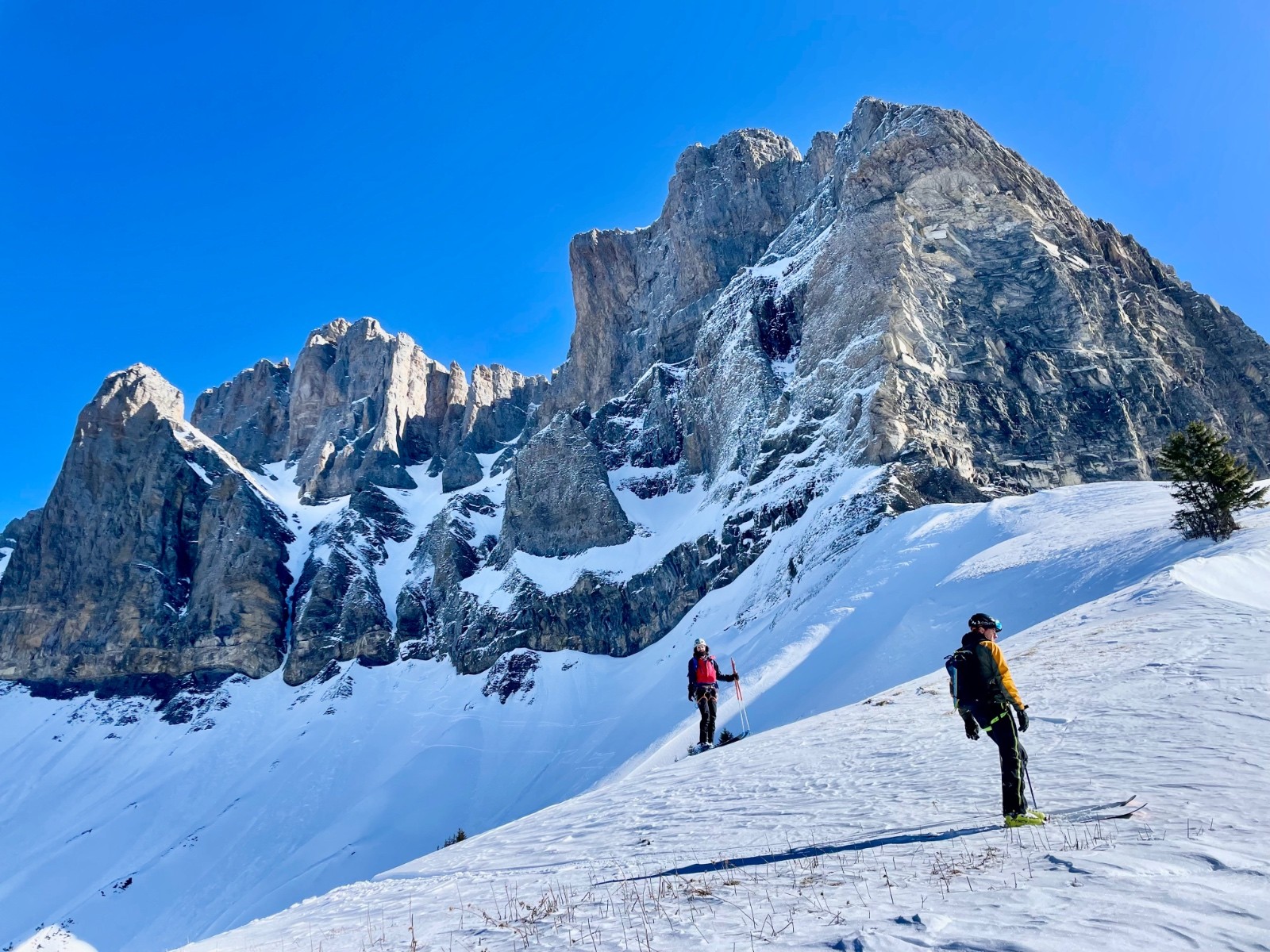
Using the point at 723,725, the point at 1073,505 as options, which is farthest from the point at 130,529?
the point at 1073,505

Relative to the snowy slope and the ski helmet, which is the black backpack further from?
the snowy slope

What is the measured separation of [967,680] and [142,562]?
9749cm

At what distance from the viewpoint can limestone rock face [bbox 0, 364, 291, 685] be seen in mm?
81125

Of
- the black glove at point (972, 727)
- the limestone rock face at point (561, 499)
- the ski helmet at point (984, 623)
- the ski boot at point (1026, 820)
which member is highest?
the limestone rock face at point (561, 499)

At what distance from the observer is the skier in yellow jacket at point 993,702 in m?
6.32

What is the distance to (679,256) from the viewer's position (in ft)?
321

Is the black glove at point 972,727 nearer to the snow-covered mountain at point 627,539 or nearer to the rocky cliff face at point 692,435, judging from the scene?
the snow-covered mountain at point 627,539

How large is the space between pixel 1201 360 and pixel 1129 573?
48.7 m

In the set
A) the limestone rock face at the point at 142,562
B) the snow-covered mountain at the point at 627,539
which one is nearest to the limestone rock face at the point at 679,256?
the snow-covered mountain at the point at 627,539

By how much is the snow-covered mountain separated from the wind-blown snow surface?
451 mm

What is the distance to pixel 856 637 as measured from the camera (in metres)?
27.1

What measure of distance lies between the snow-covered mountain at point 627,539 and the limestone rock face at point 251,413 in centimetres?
3606

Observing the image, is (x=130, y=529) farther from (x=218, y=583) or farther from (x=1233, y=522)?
(x=1233, y=522)

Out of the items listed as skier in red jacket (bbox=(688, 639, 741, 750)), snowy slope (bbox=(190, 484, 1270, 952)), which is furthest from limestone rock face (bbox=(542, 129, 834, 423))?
snowy slope (bbox=(190, 484, 1270, 952))
